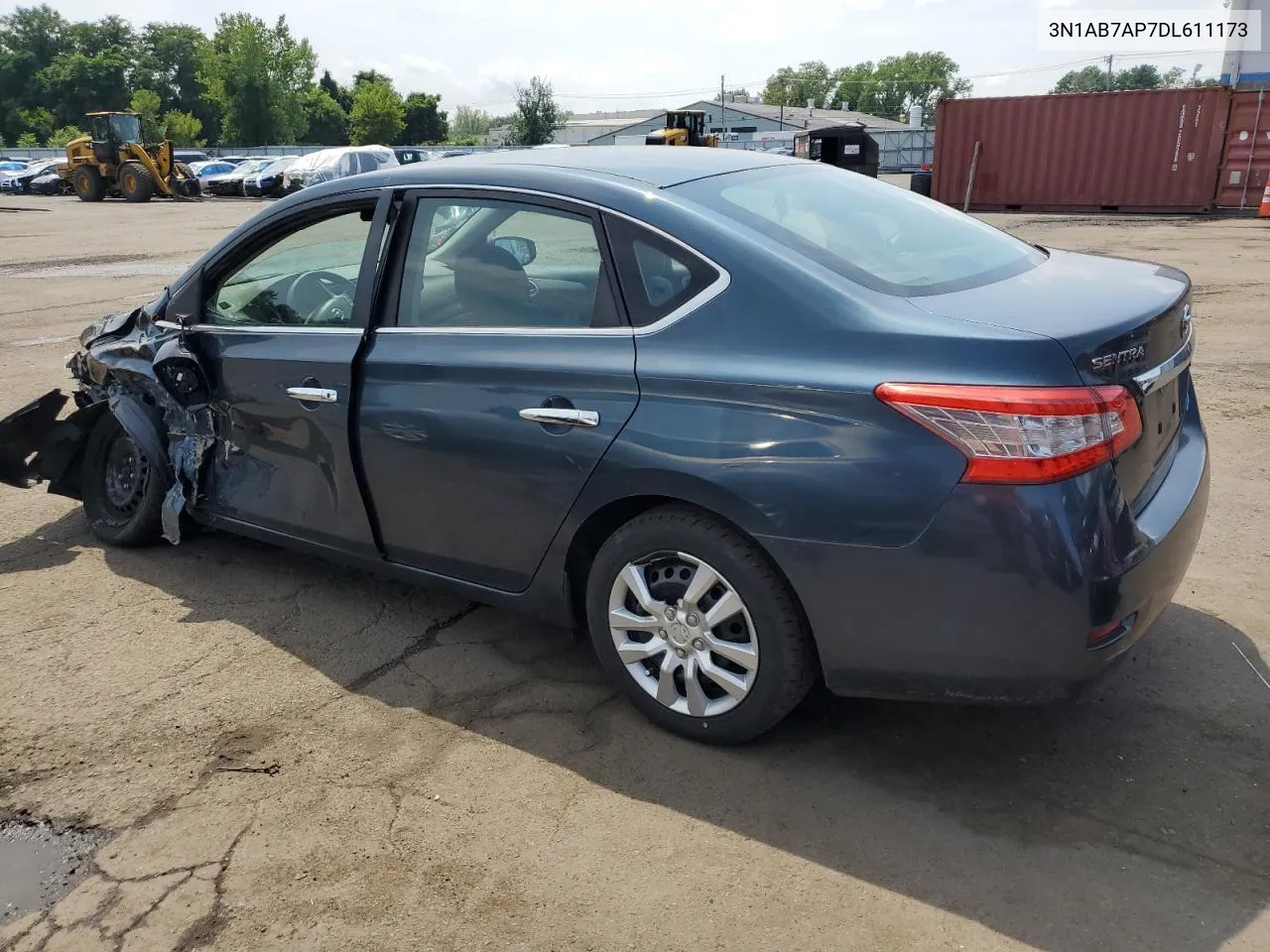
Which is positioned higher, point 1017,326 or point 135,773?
point 1017,326

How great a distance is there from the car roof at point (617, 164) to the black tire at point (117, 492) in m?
1.94

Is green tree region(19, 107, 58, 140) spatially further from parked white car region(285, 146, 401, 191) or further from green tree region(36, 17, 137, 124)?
parked white car region(285, 146, 401, 191)

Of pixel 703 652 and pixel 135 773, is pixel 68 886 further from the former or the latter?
pixel 703 652

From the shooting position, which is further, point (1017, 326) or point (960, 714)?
point (960, 714)

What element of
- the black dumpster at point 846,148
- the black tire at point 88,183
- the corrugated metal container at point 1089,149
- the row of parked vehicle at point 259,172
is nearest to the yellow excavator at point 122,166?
the black tire at point 88,183

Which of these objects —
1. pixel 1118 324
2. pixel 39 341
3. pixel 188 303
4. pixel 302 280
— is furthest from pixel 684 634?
pixel 39 341

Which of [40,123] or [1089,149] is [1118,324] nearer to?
[1089,149]

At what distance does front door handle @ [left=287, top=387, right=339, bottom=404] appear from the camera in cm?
357

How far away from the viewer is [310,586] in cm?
432

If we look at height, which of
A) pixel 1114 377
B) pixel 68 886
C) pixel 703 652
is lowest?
pixel 68 886

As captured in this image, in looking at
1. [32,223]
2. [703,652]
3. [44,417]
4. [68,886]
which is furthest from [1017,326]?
[32,223]

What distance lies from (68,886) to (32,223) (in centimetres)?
2930

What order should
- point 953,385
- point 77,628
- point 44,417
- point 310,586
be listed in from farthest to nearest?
point 44,417, point 310,586, point 77,628, point 953,385

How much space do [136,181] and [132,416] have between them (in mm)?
33982
